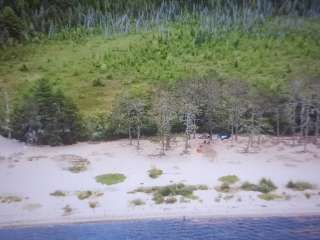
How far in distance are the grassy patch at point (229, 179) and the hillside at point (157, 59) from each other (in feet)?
40.2

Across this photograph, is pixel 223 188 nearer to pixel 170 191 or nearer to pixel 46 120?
pixel 170 191

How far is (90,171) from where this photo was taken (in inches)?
1437

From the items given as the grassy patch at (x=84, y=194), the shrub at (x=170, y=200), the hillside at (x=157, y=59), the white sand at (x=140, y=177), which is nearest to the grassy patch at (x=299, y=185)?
the white sand at (x=140, y=177)

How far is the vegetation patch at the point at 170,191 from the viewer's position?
32.9m

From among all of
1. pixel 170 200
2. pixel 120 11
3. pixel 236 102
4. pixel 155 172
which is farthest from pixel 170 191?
pixel 120 11

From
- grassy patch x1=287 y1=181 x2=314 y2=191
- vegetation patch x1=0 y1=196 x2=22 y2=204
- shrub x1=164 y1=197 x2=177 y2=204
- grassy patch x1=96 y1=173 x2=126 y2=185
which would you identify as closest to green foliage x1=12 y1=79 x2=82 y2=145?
grassy patch x1=96 y1=173 x2=126 y2=185

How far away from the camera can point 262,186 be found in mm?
34062

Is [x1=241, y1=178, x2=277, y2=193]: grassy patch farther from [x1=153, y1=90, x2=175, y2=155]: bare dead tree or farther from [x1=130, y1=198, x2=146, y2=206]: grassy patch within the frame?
[x1=153, y1=90, x2=175, y2=155]: bare dead tree

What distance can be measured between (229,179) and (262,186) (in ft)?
7.60

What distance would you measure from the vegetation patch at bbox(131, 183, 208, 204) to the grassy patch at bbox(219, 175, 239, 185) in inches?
61.3

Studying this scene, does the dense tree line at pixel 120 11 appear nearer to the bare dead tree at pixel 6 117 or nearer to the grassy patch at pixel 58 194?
the bare dead tree at pixel 6 117

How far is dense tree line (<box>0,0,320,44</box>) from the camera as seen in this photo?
69000 mm

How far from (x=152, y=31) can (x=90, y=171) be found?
35401 millimetres

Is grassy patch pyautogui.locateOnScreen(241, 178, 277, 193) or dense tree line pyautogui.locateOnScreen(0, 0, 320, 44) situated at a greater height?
dense tree line pyautogui.locateOnScreen(0, 0, 320, 44)
